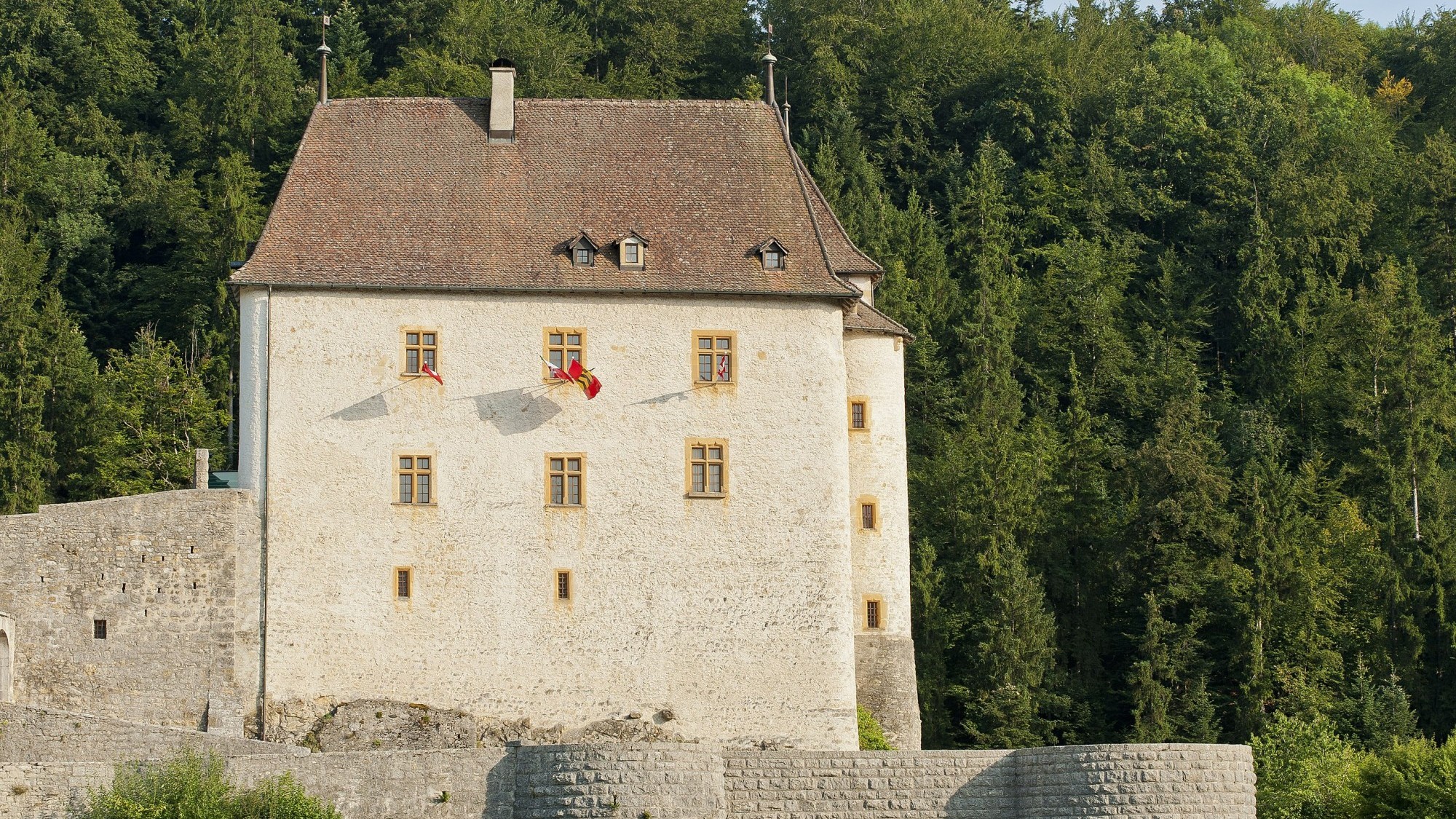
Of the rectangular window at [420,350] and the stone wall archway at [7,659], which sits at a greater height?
the rectangular window at [420,350]

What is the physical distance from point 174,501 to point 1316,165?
44.4m

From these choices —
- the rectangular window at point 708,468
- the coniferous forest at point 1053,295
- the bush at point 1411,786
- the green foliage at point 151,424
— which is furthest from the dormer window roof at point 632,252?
the bush at point 1411,786

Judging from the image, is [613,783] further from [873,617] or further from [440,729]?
[873,617]

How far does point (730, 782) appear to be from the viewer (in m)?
37.8

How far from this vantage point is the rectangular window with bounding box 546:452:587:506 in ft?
144

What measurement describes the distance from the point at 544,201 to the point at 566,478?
5502 millimetres

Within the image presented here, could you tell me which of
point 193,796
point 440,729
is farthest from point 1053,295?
point 193,796

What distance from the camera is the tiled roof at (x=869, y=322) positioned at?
155 ft

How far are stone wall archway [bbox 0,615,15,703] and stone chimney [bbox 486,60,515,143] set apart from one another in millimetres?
12852

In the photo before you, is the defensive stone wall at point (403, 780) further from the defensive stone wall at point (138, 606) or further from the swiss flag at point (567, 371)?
the swiss flag at point (567, 371)

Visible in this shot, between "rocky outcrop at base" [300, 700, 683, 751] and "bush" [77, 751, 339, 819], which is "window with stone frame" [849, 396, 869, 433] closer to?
"rocky outcrop at base" [300, 700, 683, 751]

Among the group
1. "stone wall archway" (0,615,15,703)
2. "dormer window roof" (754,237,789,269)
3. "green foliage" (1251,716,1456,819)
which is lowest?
"green foliage" (1251,716,1456,819)

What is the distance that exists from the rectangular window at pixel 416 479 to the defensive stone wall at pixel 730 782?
7093 mm

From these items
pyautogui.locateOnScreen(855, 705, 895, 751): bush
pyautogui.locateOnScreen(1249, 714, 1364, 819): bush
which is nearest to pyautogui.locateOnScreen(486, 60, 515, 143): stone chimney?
pyautogui.locateOnScreen(855, 705, 895, 751): bush
